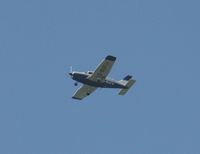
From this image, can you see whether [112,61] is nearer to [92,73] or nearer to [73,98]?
[92,73]

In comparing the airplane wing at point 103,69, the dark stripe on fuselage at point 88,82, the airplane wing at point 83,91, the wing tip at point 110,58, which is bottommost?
the airplane wing at point 83,91

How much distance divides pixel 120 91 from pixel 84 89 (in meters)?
4.76

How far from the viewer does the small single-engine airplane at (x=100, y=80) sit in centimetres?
12588

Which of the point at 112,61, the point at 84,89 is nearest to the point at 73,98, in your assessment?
the point at 84,89

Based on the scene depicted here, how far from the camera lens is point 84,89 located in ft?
439

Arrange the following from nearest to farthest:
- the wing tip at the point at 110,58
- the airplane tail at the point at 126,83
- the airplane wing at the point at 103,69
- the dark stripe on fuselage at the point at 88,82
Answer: the wing tip at the point at 110,58 → the airplane wing at the point at 103,69 → the dark stripe on fuselage at the point at 88,82 → the airplane tail at the point at 126,83

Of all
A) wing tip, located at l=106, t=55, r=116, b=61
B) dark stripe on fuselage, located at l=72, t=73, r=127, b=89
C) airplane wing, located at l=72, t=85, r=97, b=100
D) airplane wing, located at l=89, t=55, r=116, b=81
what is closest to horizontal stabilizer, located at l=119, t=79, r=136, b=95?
dark stripe on fuselage, located at l=72, t=73, r=127, b=89

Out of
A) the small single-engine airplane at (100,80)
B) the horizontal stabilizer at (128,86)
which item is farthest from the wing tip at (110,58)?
the horizontal stabilizer at (128,86)

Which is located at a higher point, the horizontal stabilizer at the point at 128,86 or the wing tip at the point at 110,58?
the wing tip at the point at 110,58

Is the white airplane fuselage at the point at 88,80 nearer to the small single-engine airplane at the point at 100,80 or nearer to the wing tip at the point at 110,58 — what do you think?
the small single-engine airplane at the point at 100,80

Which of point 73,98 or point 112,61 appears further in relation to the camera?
point 73,98

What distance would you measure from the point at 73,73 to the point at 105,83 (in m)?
3.85

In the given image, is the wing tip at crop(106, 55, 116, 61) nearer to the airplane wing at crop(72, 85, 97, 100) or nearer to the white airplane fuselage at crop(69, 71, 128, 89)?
the white airplane fuselage at crop(69, 71, 128, 89)

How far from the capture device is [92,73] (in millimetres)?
127562
